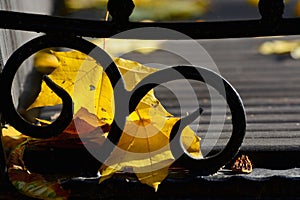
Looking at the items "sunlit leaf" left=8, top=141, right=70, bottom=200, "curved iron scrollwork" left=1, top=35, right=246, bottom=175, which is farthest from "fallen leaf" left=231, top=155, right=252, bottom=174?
"sunlit leaf" left=8, top=141, right=70, bottom=200

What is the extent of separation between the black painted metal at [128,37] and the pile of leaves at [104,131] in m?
0.07

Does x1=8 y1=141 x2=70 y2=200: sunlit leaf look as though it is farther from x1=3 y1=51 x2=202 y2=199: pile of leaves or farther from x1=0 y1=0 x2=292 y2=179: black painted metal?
x1=0 y1=0 x2=292 y2=179: black painted metal

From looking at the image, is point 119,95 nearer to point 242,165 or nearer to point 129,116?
point 129,116

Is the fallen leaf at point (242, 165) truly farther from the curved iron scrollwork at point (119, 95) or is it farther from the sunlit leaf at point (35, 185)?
the sunlit leaf at point (35, 185)

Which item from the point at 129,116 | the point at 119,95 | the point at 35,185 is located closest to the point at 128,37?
the point at 119,95

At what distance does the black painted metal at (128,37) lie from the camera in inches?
64.6

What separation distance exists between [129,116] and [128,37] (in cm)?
25

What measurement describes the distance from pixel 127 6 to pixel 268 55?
2.32 meters

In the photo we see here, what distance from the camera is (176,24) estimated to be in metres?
1.66

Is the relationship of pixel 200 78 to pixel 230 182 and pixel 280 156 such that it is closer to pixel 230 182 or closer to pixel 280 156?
pixel 230 182

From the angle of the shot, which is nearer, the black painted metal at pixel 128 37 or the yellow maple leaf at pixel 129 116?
the black painted metal at pixel 128 37

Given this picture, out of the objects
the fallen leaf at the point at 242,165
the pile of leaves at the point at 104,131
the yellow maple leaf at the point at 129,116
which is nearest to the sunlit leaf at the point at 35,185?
the pile of leaves at the point at 104,131

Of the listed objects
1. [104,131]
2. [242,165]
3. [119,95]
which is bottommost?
[242,165]

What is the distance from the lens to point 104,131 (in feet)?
6.20
